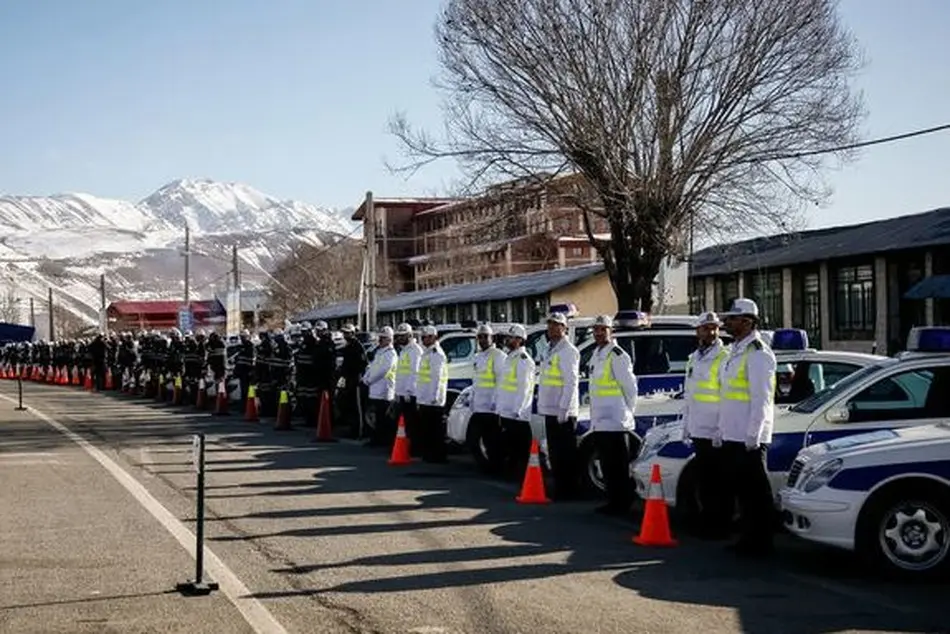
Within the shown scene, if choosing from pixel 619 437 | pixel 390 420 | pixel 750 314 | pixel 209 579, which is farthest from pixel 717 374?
pixel 390 420

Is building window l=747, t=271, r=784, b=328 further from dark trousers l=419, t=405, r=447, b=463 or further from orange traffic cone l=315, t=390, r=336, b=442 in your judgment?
dark trousers l=419, t=405, r=447, b=463

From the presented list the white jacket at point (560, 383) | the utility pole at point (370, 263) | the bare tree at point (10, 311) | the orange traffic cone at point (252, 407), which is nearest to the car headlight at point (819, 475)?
the white jacket at point (560, 383)

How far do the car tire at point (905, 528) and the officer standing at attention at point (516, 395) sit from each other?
20.2 ft

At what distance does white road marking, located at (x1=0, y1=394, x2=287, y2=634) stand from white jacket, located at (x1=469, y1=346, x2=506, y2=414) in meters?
4.06

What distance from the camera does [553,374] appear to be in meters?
13.7

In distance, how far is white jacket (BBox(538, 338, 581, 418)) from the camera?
44.5ft

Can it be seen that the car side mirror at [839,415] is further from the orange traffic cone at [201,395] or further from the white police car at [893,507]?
the orange traffic cone at [201,395]

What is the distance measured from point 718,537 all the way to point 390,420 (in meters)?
9.66

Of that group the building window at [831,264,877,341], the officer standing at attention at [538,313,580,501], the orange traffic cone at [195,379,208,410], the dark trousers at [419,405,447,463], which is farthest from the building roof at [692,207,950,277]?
the officer standing at attention at [538,313,580,501]

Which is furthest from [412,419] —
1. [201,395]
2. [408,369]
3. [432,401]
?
[201,395]

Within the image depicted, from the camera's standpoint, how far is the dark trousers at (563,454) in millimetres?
13672

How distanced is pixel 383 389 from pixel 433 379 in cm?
216

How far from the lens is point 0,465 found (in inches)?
699

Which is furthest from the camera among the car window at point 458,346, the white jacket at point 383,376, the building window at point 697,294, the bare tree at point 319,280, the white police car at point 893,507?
the bare tree at point 319,280
